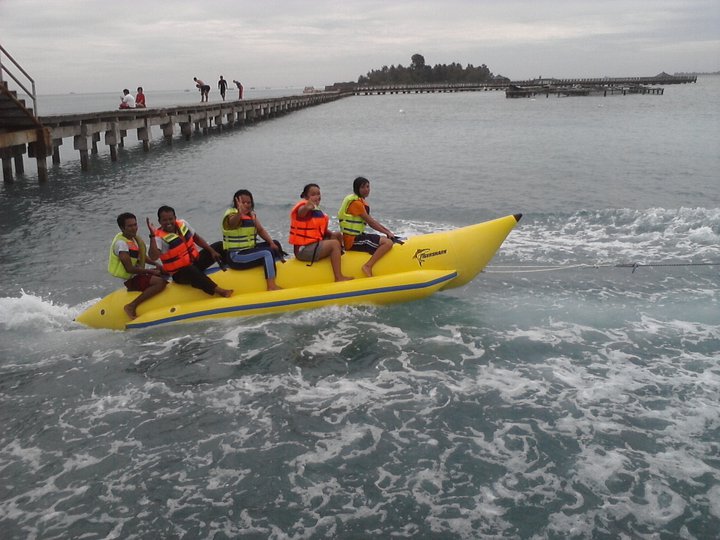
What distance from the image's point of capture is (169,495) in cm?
482

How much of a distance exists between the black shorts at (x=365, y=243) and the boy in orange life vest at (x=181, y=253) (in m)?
1.70

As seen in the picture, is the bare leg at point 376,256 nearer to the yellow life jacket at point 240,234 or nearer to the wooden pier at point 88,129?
the yellow life jacket at point 240,234

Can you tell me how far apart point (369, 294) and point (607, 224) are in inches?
297

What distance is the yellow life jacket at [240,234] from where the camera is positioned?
294 inches

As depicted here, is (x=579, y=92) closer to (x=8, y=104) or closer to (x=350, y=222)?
(x=8, y=104)

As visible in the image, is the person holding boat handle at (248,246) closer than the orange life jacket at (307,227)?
Yes

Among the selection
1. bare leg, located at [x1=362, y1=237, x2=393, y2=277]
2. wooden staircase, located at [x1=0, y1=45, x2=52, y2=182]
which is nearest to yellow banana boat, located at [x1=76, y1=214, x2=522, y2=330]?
bare leg, located at [x1=362, y1=237, x2=393, y2=277]

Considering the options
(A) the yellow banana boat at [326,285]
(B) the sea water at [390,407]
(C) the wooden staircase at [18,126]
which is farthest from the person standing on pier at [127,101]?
(A) the yellow banana boat at [326,285]

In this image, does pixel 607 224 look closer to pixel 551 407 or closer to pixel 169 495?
pixel 551 407

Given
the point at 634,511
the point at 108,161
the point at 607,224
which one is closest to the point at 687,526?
the point at 634,511

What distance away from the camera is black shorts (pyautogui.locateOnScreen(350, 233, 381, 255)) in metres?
8.05

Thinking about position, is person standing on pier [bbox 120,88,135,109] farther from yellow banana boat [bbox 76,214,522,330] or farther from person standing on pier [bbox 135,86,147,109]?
yellow banana boat [bbox 76,214,522,330]

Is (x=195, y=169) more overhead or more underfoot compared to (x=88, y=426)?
more overhead

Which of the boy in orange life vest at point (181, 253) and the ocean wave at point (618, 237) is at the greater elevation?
the boy in orange life vest at point (181, 253)
